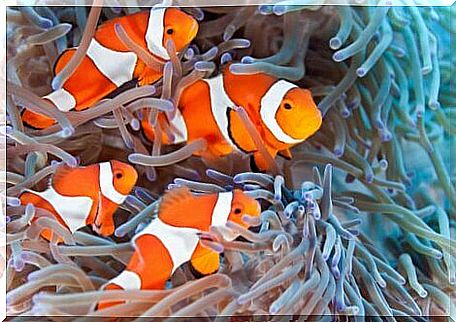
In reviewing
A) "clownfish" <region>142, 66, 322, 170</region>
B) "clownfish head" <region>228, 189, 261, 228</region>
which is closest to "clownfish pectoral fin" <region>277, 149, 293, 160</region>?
"clownfish" <region>142, 66, 322, 170</region>

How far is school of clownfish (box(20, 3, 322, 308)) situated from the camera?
80 centimetres

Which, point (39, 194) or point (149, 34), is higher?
point (149, 34)

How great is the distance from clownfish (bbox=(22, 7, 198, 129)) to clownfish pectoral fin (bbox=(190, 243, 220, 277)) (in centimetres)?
25

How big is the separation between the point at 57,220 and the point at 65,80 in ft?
0.60

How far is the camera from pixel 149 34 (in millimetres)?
859

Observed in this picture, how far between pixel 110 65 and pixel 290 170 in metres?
0.27

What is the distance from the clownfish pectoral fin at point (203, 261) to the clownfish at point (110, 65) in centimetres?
25

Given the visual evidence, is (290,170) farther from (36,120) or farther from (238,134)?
(36,120)

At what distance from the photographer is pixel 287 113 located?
86 centimetres

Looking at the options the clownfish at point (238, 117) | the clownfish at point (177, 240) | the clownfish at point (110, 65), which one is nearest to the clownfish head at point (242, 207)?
the clownfish at point (177, 240)

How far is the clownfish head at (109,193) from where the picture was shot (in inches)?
31.4

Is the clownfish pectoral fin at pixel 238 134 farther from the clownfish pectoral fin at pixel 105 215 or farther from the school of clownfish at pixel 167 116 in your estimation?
the clownfish pectoral fin at pixel 105 215

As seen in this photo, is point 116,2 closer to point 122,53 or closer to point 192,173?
point 122,53

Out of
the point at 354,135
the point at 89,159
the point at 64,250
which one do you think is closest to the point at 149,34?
the point at 89,159
